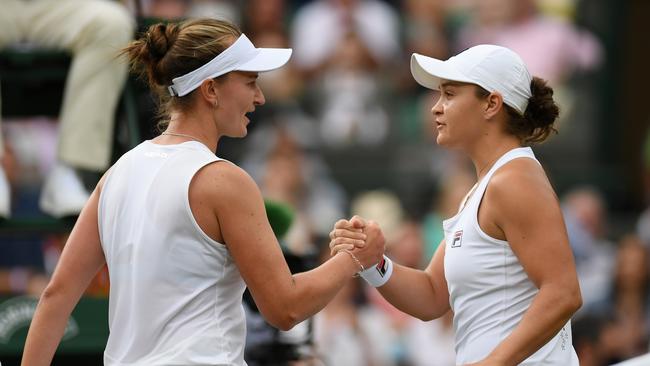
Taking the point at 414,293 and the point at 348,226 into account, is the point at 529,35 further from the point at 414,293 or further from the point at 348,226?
the point at 348,226

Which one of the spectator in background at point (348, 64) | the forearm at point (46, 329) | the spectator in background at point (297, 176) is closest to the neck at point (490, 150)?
the forearm at point (46, 329)

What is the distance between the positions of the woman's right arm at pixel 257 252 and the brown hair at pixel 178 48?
1.00 ft

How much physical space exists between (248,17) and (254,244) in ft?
23.6

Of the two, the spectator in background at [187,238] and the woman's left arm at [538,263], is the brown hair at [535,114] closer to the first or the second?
the woman's left arm at [538,263]

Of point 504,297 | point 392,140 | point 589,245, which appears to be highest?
point 504,297

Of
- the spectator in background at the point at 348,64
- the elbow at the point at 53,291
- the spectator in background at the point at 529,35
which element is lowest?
the spectator in background at the point at 348,64

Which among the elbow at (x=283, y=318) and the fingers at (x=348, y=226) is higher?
the fingers at (x=348, y=226)

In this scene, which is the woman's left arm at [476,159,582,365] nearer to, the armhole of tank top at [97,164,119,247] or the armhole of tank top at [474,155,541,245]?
the armhole of tank top at [474,155,541,245]

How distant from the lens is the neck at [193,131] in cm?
370

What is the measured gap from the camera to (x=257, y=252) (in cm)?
354

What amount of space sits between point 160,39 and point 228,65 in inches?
8.3

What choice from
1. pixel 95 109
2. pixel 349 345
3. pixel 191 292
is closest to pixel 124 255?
pixel 191 292

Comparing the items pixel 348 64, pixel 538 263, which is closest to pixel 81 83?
pixel 538 263

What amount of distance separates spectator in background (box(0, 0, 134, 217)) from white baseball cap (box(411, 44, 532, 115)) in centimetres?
182
